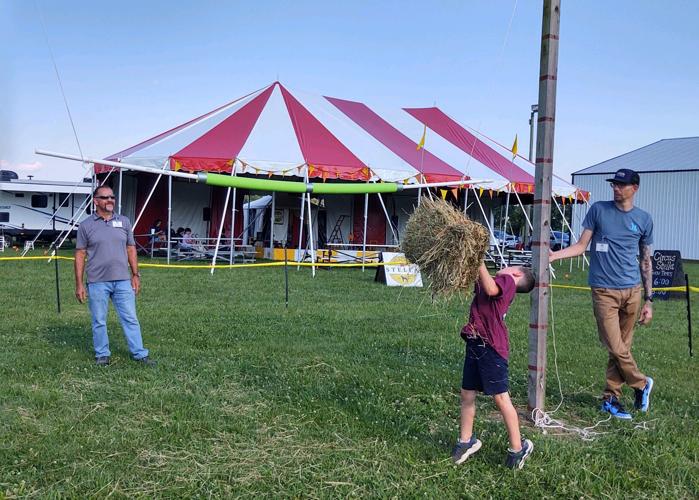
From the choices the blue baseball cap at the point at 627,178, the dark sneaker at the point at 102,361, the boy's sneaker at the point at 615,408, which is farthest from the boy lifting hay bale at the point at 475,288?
the dark sneaker at the point at 102,361

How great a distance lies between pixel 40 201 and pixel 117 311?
77.9ft

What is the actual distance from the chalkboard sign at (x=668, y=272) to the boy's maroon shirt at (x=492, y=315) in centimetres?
1130

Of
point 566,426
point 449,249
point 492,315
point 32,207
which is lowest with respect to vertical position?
point 566,426

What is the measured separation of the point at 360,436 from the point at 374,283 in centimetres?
960

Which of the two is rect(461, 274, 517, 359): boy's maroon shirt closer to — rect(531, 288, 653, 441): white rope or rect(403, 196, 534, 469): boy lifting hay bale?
rect(403, 196, 534, 469): boy lifting hay bale

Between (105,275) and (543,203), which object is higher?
(543,203)

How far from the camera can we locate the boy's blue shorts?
3.97 meters

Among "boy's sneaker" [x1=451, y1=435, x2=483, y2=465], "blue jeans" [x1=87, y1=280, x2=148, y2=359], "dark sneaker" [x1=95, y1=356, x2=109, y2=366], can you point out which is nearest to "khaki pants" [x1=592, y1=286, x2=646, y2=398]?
"boy's sneaker" [x1=451, y1=435, x2=483, y2=465]

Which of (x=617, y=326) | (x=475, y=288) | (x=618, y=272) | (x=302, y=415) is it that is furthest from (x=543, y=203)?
(x=302, y=415)

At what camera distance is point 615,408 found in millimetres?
5102

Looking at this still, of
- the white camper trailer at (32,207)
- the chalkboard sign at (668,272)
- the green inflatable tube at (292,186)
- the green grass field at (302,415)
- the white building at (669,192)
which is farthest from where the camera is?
the white building at (669,192)

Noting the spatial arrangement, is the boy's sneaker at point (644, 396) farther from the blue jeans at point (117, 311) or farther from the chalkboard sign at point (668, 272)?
the chalkboard sign at point (668, 272)

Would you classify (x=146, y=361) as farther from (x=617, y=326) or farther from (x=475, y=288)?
(x=617, y=326)

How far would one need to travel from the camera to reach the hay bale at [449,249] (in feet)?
12.1
